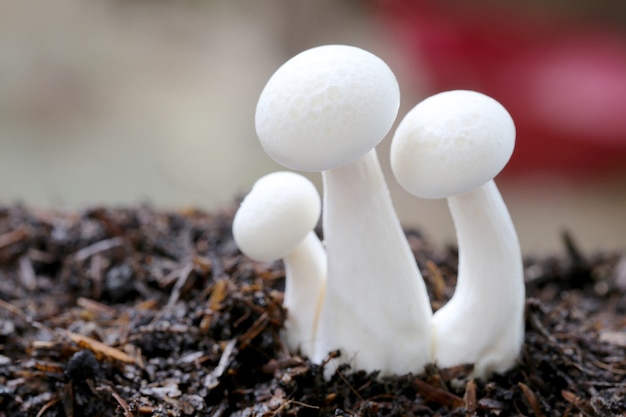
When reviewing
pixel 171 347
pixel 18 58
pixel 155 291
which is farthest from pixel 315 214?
pixel 18 58

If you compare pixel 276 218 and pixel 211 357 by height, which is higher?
pixel 276 218

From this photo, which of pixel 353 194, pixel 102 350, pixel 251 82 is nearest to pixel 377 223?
pixel 353 194

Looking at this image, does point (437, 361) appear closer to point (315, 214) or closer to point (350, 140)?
point (315, 214)

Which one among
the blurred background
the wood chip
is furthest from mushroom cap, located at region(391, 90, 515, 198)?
the blurred background

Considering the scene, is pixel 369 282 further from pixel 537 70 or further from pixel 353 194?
pixel 537 70

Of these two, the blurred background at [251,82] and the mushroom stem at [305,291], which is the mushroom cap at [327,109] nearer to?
the mushroom stem at [305,291]

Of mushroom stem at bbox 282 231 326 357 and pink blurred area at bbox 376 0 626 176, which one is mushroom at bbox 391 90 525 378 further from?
pink blurred area at bbox 376 0 626 176
